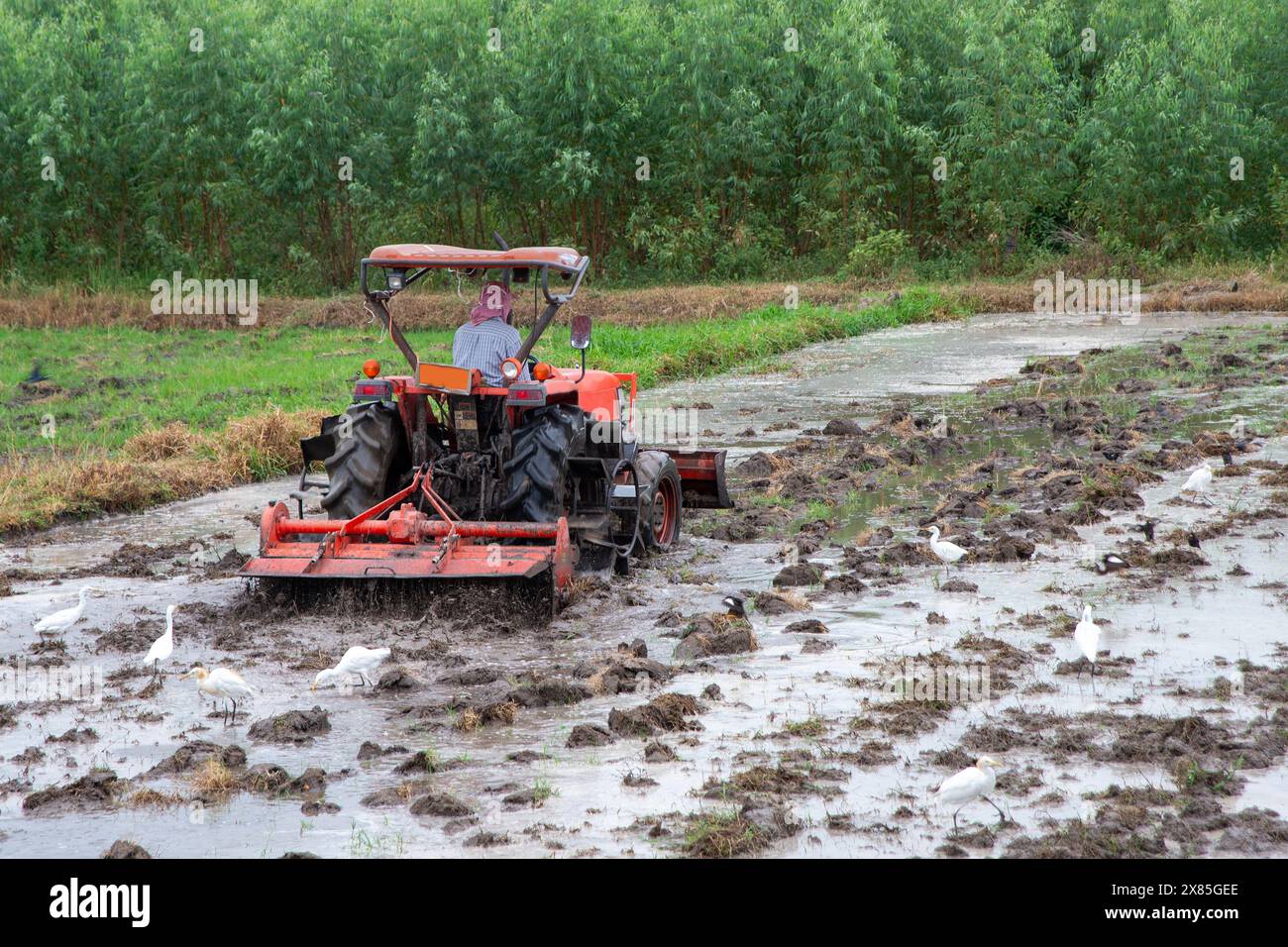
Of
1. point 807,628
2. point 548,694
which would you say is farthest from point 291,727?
point 807,628

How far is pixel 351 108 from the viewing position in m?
35.2

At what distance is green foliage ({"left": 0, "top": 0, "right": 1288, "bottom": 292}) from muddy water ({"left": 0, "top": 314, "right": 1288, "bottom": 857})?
2439 cm

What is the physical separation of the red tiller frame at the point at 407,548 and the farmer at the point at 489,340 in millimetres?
827

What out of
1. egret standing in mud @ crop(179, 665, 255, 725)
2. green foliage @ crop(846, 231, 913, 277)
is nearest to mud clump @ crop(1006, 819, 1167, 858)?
egret standing in mud @ crop(179, 665, 255, 725)

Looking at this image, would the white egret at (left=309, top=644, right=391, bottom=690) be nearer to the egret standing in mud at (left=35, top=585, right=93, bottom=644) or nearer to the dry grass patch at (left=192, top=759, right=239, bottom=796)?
the dry grass patch at (left=192, top=759, right=239, bottom=796)

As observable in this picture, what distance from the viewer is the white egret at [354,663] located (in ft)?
22.6

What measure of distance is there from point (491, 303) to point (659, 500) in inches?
83.5

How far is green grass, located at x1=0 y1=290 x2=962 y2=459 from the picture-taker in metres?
15.9

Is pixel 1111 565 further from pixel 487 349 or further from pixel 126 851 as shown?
pixel 126 851

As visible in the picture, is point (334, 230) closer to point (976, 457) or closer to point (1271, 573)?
point (976, 457)

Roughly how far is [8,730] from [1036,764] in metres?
4.67

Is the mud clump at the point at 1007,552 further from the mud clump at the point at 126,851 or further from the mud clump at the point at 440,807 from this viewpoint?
the mud clump at the point at 126,851

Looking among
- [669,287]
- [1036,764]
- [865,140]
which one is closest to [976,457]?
[1036,764]

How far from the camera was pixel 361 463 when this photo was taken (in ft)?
28.8
